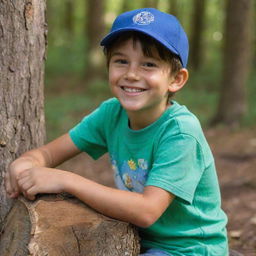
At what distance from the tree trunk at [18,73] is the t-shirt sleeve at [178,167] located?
0.96 metres

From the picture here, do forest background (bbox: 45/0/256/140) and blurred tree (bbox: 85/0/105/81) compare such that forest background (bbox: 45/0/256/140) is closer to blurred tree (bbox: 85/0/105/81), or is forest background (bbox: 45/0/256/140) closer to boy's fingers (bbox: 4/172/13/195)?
blurred tree (bbox: 85/0/105/81)

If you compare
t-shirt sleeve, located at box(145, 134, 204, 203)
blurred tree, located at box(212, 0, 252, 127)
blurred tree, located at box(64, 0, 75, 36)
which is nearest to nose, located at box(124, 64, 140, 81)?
t-shirt sleeve, located at box(145, 134, 204, 203)

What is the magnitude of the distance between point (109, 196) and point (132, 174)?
46 centimetres

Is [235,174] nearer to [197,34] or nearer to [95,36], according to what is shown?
[95,36]

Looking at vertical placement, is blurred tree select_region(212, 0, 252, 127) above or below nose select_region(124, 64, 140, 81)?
below

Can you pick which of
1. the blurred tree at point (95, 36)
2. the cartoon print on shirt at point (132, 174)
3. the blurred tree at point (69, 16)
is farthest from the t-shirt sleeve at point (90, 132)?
the blurred tree at point (69, 16)

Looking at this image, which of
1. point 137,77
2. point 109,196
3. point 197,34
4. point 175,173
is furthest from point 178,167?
point 197,34

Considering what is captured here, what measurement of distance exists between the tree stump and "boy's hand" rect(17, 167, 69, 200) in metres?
0.06

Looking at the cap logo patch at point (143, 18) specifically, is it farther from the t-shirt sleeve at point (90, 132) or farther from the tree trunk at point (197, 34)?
the tree trunk at point (197, 34)

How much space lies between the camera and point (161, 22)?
2.55 meters

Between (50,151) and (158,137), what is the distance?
743 mm

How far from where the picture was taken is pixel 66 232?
2.32 meters

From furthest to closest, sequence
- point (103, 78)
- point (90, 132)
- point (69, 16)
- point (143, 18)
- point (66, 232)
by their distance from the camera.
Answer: point (69, 16) → point (103, 78) → point (90, 132) → point (143, 18) → point (66, 232)

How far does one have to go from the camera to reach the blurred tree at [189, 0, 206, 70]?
1817 cm
